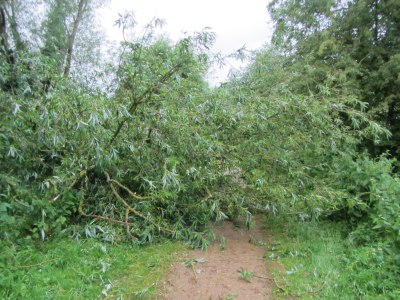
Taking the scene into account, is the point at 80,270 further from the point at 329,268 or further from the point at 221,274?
the point at 329,268

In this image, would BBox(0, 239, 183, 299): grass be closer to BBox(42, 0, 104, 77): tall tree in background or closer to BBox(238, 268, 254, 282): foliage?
BBox(238, 268, 254, 282): foliage

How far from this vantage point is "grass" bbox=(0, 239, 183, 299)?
8.49 feet

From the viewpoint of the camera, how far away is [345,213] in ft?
15.1

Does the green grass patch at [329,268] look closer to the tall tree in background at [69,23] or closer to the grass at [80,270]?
the grass at [80,270]

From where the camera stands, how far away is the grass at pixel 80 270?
102 inches

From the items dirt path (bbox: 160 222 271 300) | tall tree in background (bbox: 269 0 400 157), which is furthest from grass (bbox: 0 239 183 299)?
tall tree in background (bbox: 269 0 400 157)

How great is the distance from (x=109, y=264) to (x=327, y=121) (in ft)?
13.2

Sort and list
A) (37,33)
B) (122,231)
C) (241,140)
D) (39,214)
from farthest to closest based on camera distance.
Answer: (37,33), (241,140), (122,231), (39,214)

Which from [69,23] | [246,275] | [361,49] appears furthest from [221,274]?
[69,23]

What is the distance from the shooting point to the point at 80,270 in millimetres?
2969

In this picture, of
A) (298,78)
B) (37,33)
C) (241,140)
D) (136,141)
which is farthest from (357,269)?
(37,33)

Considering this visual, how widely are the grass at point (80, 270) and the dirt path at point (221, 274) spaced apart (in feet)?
0.59

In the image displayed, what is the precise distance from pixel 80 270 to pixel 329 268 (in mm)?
2516

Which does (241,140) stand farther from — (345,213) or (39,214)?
(39,214)
